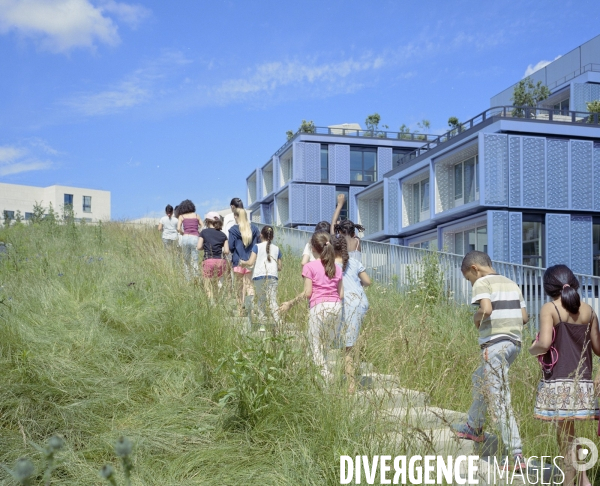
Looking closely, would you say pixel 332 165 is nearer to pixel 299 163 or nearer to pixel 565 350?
pixel 299 163

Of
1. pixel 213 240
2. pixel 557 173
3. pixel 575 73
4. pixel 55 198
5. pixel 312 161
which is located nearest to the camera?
pixel 213 240

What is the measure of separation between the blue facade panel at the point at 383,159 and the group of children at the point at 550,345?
1531 inches

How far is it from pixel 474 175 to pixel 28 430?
23.1 meters

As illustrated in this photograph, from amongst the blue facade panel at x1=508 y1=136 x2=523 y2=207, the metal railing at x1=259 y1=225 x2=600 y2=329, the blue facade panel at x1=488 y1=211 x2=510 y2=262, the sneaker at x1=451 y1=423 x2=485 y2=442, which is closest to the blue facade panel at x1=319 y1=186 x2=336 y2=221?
the blue facade panel at x1=508 y1=136 x2=523 y2=207

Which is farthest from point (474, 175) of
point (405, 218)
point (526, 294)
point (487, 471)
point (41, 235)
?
point (487, 471)

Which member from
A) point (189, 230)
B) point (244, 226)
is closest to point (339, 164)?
point (189, 230)

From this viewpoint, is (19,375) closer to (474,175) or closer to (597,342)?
(597,342)

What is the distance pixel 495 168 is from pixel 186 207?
1574 cm

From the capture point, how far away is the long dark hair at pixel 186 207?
1128 centimetres

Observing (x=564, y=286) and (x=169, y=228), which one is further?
(x=169, y=228)

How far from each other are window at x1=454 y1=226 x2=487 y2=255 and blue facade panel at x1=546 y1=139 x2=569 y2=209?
109 inches

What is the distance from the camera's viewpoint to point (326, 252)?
6305 millimetres

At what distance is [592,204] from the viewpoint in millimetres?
23797

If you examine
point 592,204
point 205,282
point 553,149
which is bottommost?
point 205,282
